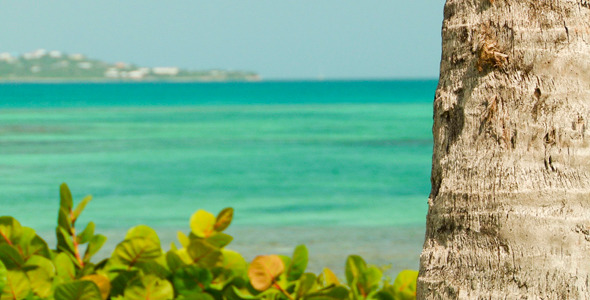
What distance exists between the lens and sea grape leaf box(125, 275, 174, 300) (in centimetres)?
217

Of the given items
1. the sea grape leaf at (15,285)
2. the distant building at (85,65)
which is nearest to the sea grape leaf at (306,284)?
the sea grape leaf at (15,285)

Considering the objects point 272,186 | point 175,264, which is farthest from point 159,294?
point 272,186

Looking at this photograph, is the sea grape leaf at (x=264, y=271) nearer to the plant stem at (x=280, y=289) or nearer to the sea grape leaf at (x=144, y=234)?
the plant stem at (x=280, y=289)

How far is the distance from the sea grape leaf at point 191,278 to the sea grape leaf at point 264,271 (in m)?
0.14

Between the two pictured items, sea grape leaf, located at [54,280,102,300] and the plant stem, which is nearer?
sea grape leaf, located at [54,280,102,300]

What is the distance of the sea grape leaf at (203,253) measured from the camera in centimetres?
228

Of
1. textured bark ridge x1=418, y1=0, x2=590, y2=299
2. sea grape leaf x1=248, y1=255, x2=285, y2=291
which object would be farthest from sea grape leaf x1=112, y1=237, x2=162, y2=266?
textured bark ridge x1=418, y1=0, x2=590, y2=299

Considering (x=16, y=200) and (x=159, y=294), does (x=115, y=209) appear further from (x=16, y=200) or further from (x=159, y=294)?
(x=159, y=294)

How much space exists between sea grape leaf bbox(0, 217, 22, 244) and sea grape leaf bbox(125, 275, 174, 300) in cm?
43

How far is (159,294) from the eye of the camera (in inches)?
86.2

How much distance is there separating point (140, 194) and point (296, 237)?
17.1 feet

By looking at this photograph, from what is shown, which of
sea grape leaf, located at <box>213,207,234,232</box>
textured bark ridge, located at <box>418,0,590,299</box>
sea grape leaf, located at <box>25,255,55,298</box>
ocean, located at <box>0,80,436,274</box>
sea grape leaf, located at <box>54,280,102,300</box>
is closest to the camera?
textured bark ridge, located at <box>418,0,590,299</box>

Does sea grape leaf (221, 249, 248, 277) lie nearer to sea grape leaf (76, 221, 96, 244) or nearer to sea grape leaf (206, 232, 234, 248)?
sea grape leaf (206, 232, 234, 248)

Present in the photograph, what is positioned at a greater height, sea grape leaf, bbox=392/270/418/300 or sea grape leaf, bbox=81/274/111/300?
sea grape leaf, bbox=81/274/111/300
